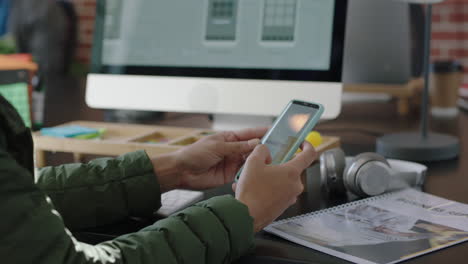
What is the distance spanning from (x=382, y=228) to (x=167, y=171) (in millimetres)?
322

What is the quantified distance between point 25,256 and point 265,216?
29 cm

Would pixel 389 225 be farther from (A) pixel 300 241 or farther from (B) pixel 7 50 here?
(B) pixel 7 50

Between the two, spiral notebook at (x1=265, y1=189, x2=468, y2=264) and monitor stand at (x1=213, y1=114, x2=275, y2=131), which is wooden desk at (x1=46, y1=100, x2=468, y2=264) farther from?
monitor stand at (x1=213, y1=114, x2=275, y2=131)

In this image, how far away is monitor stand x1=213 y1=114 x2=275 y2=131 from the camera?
48.9 inches

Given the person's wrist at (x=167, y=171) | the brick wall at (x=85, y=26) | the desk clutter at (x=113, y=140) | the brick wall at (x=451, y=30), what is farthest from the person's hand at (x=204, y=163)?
the brick wall at (x=85, y=26)

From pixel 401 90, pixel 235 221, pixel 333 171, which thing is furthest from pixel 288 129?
pixel 401 90

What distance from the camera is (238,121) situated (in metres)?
1.26

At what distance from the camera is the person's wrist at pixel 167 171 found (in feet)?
2.83

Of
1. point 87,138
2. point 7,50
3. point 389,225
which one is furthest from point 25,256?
point 7,50

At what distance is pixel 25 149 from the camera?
596 millimetres

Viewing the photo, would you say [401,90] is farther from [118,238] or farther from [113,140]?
[118,238]

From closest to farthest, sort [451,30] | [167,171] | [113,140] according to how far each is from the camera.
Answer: [167,171]
[113,140]
[451,30]

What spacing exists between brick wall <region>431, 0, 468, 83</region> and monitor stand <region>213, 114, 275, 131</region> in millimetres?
2160

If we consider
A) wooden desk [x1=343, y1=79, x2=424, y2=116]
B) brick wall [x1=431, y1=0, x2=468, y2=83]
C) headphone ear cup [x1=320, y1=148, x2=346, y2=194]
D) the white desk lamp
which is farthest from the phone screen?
brick wall [x1=431, y1=0, x2=468, y2=83]
